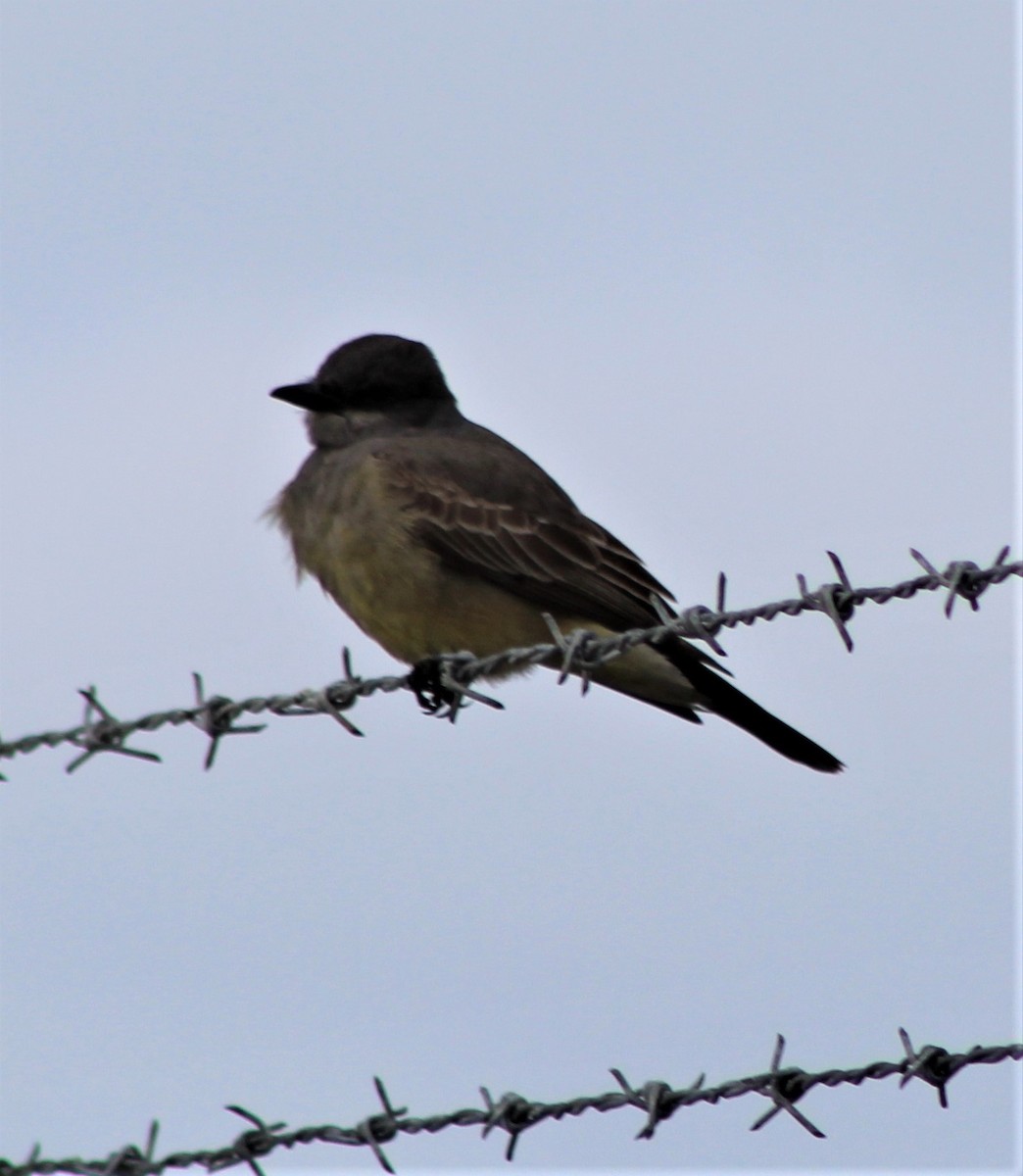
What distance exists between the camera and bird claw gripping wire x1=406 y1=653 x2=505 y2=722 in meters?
5.94

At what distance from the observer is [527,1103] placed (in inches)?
181

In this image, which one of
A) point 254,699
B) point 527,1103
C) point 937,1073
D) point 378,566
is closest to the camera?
point 937,1073

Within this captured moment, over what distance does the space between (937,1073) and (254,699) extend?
6.86ft

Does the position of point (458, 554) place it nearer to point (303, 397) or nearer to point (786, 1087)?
point (303, 397)

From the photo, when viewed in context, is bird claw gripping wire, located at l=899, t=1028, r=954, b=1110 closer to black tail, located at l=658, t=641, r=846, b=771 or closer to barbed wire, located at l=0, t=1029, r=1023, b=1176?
barbed wire, located at l=0, t=1029, r=1023, b=1176

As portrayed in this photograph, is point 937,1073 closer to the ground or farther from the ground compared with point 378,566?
closer to the ground

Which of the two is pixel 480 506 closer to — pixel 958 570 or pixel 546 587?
pixel 546 587

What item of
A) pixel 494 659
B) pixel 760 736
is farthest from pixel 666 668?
pixel 494 659

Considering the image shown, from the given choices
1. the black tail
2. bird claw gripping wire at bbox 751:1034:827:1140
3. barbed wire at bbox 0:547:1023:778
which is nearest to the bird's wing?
the black tail

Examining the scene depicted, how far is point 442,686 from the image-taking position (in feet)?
24.7

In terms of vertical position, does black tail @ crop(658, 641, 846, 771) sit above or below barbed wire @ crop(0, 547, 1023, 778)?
above

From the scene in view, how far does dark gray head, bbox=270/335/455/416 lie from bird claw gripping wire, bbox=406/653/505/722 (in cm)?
229

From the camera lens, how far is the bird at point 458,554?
876cm

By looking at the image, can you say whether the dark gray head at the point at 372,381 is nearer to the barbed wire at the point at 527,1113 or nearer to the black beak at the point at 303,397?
the black beak at the point at 303,397
